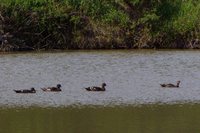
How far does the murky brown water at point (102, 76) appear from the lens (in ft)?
76.4

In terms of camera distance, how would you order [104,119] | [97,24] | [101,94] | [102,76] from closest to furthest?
[104,119] < [101,94] < [102,76] < [97,24]

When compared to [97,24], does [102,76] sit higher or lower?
lower

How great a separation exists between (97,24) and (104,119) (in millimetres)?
23454

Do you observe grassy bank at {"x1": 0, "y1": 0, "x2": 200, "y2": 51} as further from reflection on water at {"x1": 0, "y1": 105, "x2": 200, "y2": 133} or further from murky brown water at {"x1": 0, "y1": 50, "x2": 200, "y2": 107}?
reflection on water at {"x1": 0, "y1": 105, "x2": 200, "y2": 133}

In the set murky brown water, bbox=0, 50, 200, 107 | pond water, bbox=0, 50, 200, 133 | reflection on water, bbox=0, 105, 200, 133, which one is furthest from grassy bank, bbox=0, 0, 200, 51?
reflection on water, bbox=0, 105, 200, 133

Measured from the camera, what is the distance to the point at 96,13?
143ft

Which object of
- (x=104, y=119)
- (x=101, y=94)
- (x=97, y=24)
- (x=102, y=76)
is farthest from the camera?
(x=97, y=24)

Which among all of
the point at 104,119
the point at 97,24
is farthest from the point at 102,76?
the point at 97,24

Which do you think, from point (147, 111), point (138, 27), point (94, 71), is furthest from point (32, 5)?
point (147, 111)

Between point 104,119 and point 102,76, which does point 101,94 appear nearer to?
point 104,119

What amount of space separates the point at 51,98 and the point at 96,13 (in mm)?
20348

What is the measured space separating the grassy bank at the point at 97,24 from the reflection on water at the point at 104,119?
19959 mm

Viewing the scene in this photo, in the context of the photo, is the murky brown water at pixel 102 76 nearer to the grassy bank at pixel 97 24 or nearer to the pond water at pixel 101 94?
the pond water at pixel 101 94

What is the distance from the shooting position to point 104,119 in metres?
19.8
